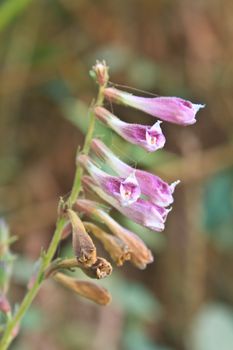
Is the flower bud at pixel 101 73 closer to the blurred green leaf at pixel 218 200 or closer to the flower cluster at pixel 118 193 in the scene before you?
the flower cluster at pixel 118 193

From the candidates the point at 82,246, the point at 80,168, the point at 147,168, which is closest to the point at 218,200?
the point at 147,168

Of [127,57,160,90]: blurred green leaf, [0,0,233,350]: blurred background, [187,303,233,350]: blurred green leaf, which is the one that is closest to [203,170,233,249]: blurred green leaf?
[0,0,233,350]: blurred background

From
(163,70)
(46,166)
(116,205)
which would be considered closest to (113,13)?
(163,70)

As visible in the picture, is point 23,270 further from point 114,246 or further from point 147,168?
point 114,246

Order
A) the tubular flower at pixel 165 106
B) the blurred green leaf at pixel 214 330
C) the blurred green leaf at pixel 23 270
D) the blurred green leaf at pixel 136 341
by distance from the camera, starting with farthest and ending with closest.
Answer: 1. the blurred green leaf at pixel 136 341
2. the blurred green leaf at pixel 214 330
3. the blurred green leaf at pixel 23 270
4. the tubular flower at pixel 165 106

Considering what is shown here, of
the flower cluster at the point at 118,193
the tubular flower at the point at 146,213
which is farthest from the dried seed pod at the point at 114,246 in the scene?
the tubular flower at the point at 146,213

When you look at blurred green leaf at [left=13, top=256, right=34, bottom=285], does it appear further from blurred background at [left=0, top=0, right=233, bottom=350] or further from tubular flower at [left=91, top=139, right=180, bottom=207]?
tubular flower at [left=91, top=139, right=180, bottom=207]
